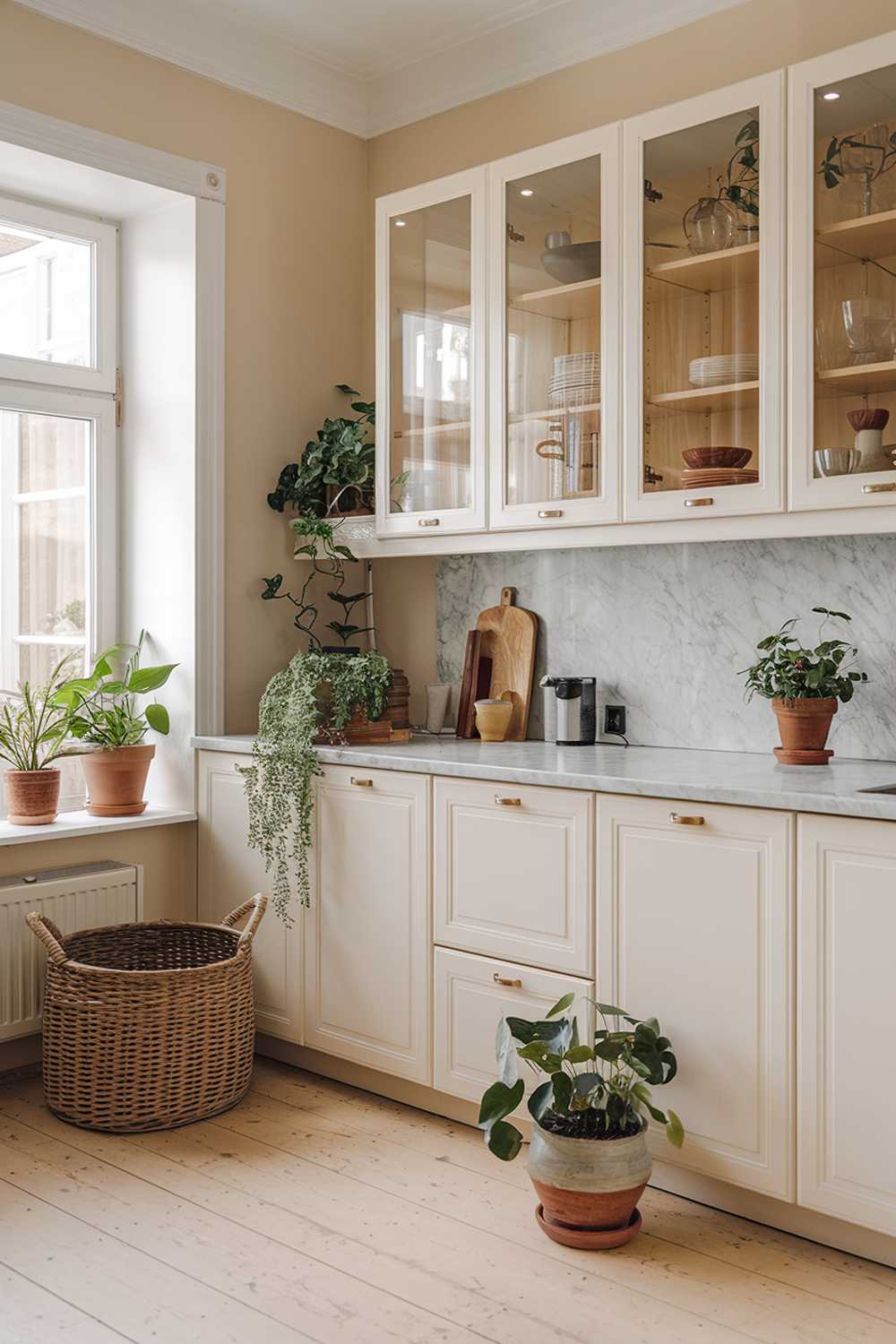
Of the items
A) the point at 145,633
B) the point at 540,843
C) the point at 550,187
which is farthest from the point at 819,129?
the point at 145,633

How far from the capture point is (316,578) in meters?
3.88

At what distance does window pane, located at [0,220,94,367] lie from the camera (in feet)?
11.4

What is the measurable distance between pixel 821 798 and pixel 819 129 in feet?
4.51

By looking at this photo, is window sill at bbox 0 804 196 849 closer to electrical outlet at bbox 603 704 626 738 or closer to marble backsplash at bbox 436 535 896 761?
marble backsplash at bbox 436 535 896 761

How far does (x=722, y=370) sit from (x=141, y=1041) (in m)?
2.01

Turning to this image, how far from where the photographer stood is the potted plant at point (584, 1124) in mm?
2324

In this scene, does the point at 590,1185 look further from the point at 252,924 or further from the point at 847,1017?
the point at 252,924

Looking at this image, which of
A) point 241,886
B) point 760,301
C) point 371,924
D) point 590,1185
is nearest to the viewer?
point 590,1185

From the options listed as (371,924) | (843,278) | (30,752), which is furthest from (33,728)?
(843,278)

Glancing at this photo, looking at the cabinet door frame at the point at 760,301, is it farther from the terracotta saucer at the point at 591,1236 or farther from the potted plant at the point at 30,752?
the potted plant at the point at 30,752

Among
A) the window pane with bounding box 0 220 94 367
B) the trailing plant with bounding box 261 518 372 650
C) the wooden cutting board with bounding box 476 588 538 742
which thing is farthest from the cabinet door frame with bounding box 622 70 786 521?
the window pane with bounding box 0 220 94 367

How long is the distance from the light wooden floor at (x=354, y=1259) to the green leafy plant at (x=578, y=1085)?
0.21 meters

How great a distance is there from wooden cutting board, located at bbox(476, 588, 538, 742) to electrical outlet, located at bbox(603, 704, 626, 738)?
265 mm

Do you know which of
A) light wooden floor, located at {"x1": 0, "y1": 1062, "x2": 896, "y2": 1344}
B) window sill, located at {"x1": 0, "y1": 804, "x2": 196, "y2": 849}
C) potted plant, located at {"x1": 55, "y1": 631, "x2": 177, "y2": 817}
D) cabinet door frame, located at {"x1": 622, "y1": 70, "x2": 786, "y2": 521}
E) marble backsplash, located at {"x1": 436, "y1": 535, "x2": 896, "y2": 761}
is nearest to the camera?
light wooden floor, located at {"x1": 0, "y1": 1062, "x2": 896, "y2": 1344}
